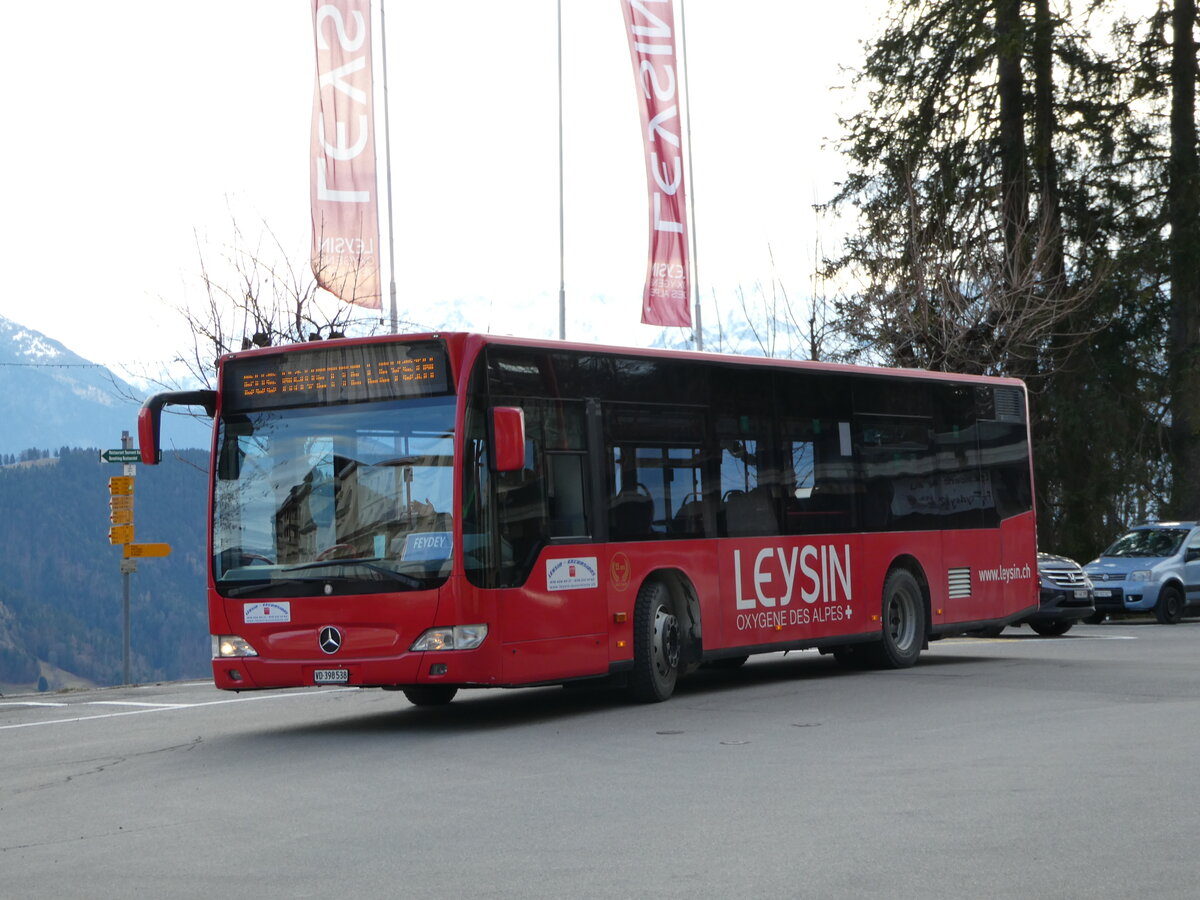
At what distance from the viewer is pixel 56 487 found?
620ft

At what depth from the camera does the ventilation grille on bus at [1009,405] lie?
19.7 meters

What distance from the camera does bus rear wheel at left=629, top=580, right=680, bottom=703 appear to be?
46.4 feet

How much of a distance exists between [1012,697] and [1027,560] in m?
5.68

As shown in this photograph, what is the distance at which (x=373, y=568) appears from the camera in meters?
12.6

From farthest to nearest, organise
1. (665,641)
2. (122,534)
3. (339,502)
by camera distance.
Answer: (122,534) < (665,641) < (339,502)

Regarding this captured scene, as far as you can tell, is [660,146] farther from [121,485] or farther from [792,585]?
[792,585]

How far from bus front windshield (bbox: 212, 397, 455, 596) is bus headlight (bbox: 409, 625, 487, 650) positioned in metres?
0.35

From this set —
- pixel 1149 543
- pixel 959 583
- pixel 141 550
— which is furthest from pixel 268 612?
pixel 1149 543

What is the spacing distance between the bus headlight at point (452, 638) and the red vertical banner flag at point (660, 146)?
1764 centimetres

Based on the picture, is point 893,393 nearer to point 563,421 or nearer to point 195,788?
point 563,421

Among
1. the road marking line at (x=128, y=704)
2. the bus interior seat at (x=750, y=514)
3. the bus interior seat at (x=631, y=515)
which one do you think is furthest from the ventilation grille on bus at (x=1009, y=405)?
the road marking line at (x=128, y=704)

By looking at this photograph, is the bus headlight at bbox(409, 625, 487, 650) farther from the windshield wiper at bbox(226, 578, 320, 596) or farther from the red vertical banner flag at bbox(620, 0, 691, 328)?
the red vertical banner flag at bbox(620, 0, 691, 328)

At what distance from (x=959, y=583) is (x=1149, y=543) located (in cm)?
1382

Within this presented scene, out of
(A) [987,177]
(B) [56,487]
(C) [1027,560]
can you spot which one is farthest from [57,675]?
(C) [1027,560]
